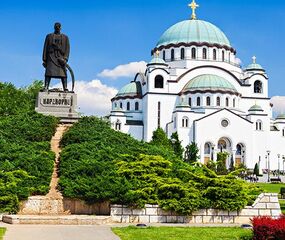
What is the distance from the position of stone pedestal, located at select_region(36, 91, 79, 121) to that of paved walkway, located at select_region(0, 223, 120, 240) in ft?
34.0

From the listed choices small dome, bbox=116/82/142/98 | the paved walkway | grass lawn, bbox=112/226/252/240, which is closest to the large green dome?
small dome, bbox=116/82/142/98

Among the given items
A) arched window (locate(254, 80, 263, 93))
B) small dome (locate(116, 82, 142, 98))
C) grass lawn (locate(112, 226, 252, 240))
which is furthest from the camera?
small dome (locate(116, 82, 142, 98))

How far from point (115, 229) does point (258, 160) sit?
6522cm

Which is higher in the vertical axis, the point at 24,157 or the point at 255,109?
the point at 255,109

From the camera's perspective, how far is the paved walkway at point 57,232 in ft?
39.2

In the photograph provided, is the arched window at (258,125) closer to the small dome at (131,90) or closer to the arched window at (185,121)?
the arched window at (185,121)

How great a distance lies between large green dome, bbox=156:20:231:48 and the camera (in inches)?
3209

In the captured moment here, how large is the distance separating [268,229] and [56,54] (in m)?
15.8

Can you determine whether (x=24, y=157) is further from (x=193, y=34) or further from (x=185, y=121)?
(x=193, y=34)

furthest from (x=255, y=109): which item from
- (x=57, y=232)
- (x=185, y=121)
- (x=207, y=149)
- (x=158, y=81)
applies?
(x=57, y=232)

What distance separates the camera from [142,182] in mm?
16609

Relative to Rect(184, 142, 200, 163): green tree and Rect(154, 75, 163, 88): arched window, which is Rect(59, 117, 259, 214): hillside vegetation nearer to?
Rect(184, 142, 200, 163): green tree

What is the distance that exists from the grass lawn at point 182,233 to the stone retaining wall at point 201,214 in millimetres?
1401

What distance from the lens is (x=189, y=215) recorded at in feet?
51.7
